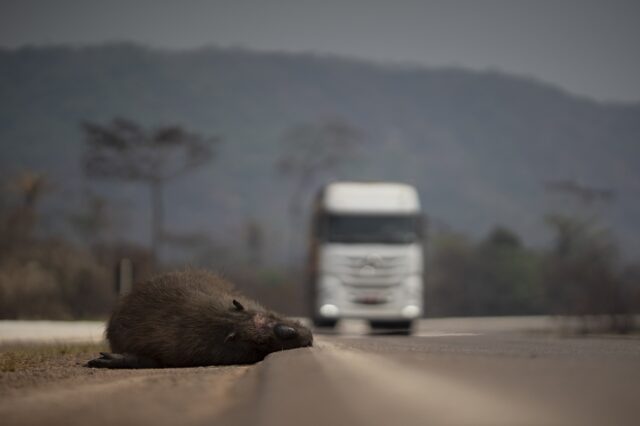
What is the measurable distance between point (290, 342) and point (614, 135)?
18337 centimetres

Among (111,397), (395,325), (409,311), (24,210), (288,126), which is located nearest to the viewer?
(111,397)

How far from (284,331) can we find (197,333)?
77 centimetres

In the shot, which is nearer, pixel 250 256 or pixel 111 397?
pixel 111 397

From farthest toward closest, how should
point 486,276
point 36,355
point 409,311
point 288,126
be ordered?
point 288,126
point 486,276
point 409,311
point 36,355

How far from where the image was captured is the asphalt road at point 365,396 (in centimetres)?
379

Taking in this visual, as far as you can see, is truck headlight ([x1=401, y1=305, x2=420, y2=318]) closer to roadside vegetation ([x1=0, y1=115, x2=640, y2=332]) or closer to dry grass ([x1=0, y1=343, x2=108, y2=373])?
roadside vegetation ([x1=0, y1=115, x2=640, y2=332])

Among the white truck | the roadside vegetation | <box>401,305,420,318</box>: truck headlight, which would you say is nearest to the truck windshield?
the white truck

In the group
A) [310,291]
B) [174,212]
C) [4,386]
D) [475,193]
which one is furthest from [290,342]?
[475,193]

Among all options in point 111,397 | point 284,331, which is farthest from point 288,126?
point 111,397

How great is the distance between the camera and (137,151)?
6106cm

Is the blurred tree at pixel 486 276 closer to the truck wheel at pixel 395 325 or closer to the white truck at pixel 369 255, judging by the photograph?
the truck wheel at pixel 395 325

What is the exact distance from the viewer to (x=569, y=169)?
16638 cm

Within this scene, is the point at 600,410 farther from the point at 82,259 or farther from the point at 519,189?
the point at 519,189

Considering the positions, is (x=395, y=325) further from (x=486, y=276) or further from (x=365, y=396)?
(x=486, y=276)
